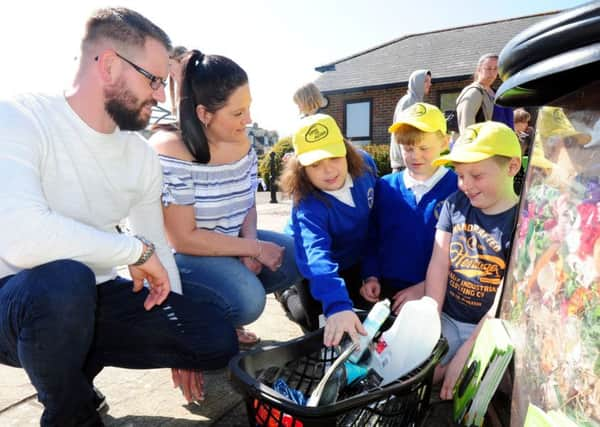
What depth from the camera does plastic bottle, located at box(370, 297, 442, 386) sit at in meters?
1.42

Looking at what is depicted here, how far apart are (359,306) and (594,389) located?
1634 millimetres

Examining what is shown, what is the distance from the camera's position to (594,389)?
0.77 meters

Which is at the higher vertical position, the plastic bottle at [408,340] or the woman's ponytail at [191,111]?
the woman's ponytail at [191,111]

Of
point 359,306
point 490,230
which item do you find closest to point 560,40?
point 490,230

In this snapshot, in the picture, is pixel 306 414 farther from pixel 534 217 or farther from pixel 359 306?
pixel 359 306

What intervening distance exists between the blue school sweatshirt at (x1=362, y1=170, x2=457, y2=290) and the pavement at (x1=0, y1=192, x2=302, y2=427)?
36.4 inches

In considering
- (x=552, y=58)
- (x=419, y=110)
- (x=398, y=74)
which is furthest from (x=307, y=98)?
(x=398, y=74)

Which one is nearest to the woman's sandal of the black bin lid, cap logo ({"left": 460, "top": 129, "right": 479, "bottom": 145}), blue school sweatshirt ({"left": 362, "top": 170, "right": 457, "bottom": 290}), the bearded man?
the bearded man

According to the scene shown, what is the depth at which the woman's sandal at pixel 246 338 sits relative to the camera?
226cm

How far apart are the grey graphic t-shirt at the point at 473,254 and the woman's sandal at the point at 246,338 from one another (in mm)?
950

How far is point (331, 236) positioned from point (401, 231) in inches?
13.6

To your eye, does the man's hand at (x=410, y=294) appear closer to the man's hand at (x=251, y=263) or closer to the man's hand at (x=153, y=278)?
the man's hand at (x=251, y=263)

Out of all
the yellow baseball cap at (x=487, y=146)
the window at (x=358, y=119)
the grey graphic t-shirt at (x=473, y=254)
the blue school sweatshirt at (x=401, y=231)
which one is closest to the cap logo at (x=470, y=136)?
the yellow baseball cap at (x=487, y=146)

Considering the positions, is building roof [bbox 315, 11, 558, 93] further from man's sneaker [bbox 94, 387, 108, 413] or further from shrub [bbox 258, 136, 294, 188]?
man's sneaker [bbox 94, 387, 108, 413]
